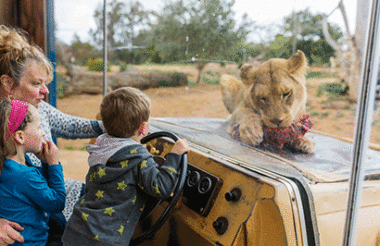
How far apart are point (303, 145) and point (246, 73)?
1.16 feet

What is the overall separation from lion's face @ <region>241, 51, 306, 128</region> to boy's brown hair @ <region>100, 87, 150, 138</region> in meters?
0.43

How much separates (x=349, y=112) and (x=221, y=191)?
20.1 inches

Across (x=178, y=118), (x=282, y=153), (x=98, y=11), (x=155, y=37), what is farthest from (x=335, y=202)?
(x=98, y=11)

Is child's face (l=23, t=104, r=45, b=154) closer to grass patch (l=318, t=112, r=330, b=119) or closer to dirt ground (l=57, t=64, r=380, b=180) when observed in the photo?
dirt ground (l=57, t=64, r=380, b=180)

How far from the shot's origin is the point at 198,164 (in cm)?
134

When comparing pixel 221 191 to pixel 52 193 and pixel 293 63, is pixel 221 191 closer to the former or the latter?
pixel 293 63

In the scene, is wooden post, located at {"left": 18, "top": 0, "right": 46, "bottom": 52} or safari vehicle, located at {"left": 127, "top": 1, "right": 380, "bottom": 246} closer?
safari vehicle, located at {"left": 127, "top": 1, "right": 380, "bottom": 246}

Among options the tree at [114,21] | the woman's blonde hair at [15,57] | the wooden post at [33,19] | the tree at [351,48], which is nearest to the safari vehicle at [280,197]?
the tree at [351,48]

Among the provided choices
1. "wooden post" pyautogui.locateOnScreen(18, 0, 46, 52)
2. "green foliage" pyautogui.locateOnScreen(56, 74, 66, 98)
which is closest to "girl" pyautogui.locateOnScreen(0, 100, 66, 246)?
"wooden post" pyautogui.locateOnScreen(18, 0, 46, 52)

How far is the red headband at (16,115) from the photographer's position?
118cm

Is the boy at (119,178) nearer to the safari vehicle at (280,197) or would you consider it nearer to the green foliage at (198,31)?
the safari vehicle at (280,197)

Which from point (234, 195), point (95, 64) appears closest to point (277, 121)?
point (234, 195)

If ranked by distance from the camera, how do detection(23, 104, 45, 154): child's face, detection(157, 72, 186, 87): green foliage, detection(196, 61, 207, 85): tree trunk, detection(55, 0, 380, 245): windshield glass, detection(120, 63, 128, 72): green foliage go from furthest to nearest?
detection(120, 63, 128, 72): green foliage
detection(157, 72, 186, 87): green foliage
detection(196, 61, 207, 85): tree trunk
detection(23, 104, 45, 154): child's face
detection(55, 0, 380, 245): windshield glass

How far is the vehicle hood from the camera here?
1.06 meters
